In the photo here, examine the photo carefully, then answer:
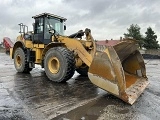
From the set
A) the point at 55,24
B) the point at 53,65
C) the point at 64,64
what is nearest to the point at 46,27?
the point at 55,24

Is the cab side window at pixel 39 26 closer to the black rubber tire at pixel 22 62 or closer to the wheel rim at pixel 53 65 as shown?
the black rubber tire at pixel 22 62

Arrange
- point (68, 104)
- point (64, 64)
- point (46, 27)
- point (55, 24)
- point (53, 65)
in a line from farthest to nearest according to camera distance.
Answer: point (55, 24)
point (46, 27)
point (53, 65)
point (64, 64)
point (68, 104)

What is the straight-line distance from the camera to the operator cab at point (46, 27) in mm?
9188

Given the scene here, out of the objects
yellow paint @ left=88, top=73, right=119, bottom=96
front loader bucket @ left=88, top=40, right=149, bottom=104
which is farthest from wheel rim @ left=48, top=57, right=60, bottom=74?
yellow paint @ left=88, top=73, right=119, bottom=96

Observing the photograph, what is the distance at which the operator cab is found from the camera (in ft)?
30.1

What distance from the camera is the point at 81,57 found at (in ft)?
25.1

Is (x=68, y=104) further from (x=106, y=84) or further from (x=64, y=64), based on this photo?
(x=64, y=64)

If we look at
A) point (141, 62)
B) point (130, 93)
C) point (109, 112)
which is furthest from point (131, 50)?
point (109, 112)

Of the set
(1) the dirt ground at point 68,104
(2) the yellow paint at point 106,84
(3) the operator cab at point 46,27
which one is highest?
(3) the operator cab at point 46,27

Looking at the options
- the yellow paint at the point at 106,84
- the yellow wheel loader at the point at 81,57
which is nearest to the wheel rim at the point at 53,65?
the yellow wheel loader at the point at 81,57

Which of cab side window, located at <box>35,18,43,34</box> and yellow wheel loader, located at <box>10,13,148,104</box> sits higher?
cab side window, located at <box>35,18,43,34</box>

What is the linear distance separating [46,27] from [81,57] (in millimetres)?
2374

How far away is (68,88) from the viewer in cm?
709

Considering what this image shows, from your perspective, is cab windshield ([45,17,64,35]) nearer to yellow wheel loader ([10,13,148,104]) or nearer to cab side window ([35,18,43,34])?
yellow wheel loader ([10,13,148,104])
